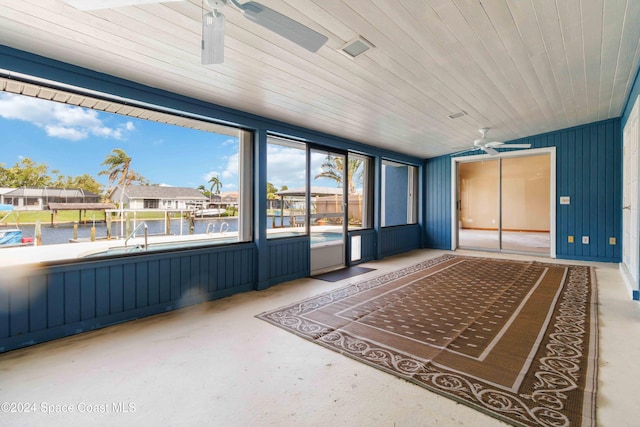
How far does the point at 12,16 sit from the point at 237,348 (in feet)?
8.94

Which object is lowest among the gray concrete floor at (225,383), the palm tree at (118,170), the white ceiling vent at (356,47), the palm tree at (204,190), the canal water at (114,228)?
the gray concrete floor at (225,383)

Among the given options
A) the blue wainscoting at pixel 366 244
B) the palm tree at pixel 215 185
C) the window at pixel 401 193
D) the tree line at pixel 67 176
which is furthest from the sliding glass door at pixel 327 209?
the tree line at pixel 67 176

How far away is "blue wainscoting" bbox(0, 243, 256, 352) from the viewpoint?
7.97 ft

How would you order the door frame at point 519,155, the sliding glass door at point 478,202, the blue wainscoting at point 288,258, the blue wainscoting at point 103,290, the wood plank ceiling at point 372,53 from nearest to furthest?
1. the wood plank ceiling at point 372,53
2. the blue wainscoting at point 103,290
3. the blue wainscoting at point 288,258
4. the door frame at point 519,155
5. the sliding glass door at point 478,202

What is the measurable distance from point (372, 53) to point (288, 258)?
301 cm

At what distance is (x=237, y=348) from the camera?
95.0 inches

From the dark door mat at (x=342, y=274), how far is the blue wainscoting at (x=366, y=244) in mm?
420

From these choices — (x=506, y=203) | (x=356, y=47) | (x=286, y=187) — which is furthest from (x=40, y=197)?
(x=506, y=203)

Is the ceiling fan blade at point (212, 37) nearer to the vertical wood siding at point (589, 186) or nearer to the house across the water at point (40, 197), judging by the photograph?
the house across the water at point (40, 197)

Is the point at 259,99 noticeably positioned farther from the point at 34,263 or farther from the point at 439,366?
the point at 439,366

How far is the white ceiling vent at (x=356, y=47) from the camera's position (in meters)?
2.43

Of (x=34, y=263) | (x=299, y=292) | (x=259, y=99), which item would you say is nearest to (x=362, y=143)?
(x=259, y=99)

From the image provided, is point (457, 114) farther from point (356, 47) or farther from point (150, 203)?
point (150, 203)

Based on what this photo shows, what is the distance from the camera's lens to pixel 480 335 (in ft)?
8.54
